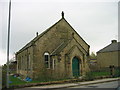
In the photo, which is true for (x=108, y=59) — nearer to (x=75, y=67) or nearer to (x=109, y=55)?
(x=109, y=55)

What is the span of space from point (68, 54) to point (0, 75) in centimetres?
957

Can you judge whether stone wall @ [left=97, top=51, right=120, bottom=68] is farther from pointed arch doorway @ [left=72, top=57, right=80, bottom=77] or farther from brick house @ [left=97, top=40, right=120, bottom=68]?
pointed arch doorway @ [left=72, top=57, right=80, bottom=77]

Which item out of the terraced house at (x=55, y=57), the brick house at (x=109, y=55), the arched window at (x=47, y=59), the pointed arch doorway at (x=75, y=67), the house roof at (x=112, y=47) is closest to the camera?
the terraced house at (x=55, y=57)

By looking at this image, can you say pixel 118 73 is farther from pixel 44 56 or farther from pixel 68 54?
pixel 44 56

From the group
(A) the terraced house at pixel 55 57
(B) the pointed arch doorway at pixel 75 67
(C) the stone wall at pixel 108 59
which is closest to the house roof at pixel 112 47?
(C) the stone wall at pixel 108 59

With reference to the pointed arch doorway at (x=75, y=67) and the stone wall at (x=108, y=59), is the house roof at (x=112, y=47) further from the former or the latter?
the pointed arch doorway at (x=75, y=67)

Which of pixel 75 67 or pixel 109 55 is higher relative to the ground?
pixel 109 55

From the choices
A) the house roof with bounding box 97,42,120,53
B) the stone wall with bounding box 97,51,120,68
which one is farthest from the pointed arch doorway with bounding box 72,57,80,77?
the house roof with bounding box 97,42,120,53

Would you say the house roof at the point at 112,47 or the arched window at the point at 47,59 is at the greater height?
the house roof at the point at 112,47

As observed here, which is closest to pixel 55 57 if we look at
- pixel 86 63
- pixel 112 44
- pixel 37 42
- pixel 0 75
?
pixel 37 42

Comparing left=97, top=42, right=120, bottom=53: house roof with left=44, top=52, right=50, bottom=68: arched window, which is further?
left=97, top=42, right=120, bottom=53: house roof

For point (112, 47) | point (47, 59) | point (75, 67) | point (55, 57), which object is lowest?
point (75, 67)

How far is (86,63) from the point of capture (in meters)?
25.6

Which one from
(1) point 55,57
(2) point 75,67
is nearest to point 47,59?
(1) point 55,57
